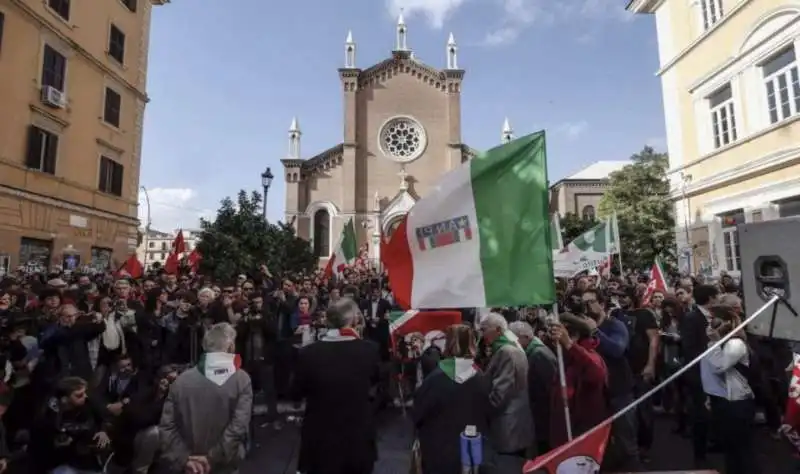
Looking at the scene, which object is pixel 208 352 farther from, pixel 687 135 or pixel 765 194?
pixel 687 135

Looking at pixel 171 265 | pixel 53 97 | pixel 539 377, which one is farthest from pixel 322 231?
pixel 539 377

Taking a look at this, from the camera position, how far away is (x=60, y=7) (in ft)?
55.7

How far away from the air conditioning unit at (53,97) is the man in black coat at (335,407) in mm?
17732

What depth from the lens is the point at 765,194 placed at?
12930 millimetres

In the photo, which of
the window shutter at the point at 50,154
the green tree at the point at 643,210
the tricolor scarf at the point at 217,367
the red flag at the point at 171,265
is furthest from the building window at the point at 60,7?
the green tree at the point at 643,210

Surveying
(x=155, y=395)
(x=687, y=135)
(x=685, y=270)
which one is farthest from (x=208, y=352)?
(x=687, y=135)

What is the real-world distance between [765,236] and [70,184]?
20277 mm

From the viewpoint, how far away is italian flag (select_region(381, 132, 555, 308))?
382 centimetres

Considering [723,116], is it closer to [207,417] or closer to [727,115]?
[727,115]

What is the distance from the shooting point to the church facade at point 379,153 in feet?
112

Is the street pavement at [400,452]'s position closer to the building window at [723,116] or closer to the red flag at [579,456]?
the red flag at [579,456]

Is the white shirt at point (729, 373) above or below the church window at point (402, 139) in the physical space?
below

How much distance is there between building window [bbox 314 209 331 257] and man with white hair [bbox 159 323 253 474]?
30.9 m

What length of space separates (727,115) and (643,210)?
40.5ft
